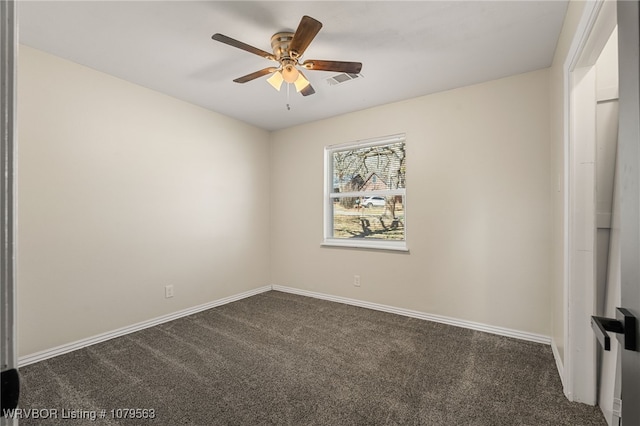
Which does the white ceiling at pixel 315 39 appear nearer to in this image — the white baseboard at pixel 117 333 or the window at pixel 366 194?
the window at pixel 366 194

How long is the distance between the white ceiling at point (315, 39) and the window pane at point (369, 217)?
1.29m

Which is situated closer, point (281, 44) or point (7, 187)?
point (7, 187)

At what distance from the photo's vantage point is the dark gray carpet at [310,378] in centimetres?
164

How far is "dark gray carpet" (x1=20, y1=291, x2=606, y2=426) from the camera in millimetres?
1643

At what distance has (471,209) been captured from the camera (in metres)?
2.83

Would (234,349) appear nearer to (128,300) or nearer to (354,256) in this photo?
(128,300)

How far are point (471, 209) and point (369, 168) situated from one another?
1302mm

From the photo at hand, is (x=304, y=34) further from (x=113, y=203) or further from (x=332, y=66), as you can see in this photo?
(x=113, y=203)

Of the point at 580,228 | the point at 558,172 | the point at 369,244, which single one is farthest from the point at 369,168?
the point at 580,228

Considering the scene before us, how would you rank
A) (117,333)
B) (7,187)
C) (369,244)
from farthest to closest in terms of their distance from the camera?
(369,244) < (117,333) < (7,187)

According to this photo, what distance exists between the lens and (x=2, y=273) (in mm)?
445

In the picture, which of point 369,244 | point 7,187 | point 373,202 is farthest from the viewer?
point 373,202

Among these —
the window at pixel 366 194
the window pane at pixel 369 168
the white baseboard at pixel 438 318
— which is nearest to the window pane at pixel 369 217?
the window at pixel 366 194

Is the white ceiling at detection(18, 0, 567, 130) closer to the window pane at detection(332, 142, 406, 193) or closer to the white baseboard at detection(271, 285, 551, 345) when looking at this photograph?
the window pane at detection(332, 142, 406, 193)
